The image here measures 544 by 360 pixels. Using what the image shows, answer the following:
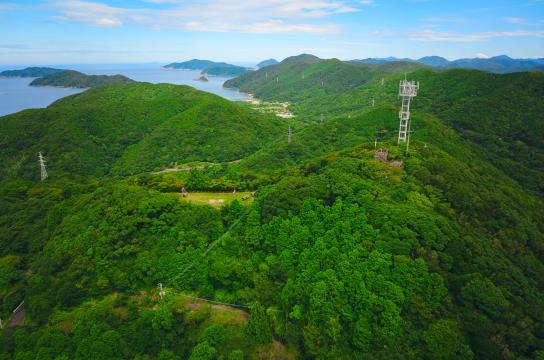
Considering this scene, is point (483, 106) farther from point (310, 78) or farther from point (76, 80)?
point (76, 80)

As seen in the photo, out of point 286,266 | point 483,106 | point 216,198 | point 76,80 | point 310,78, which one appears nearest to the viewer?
point 286,266

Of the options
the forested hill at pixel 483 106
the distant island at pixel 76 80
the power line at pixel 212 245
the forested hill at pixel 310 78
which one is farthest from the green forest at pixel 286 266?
the distant island at pixel 76 80

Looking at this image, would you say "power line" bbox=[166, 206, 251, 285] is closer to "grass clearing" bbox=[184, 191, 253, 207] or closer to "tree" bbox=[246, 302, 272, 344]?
Result: "grass clearing" bbox=[184, 191, 253, 207]

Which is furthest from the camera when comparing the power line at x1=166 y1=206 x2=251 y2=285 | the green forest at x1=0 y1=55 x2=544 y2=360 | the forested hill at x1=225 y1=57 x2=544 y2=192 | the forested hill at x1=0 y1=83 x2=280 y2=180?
the forested hill at x1=0 y1=83 x2=280 y2=180

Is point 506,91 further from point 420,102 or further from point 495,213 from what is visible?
point 495,213

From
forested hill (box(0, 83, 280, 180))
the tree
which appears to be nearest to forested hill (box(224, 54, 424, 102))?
forested hill (box(0, 83, 280, 180))

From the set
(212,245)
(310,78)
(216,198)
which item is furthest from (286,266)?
(310,78)

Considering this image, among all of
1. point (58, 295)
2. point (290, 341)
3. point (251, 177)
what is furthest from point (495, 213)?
point (58, 295)
